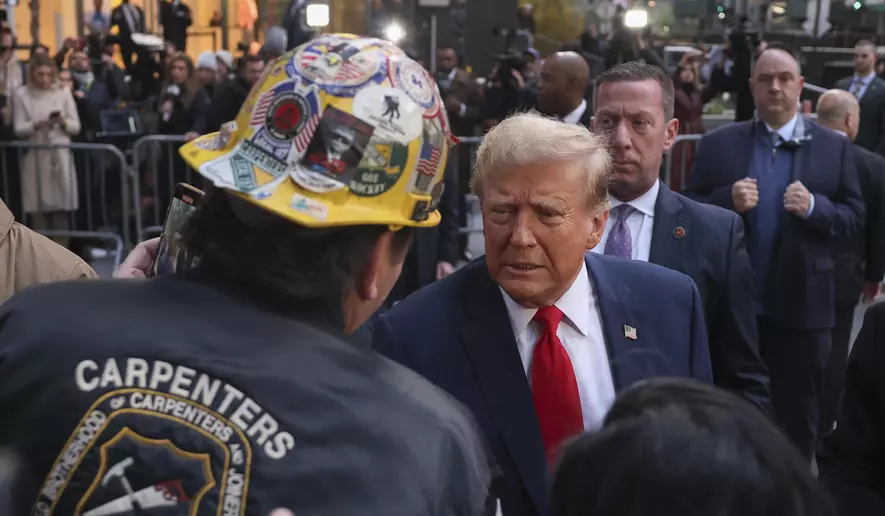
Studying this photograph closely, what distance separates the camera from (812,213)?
528 cm

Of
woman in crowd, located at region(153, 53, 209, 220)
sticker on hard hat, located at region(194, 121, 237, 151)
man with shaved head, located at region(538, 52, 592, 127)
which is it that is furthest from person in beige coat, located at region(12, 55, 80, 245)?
sticker on hard hat, located at region(194, 121, 237, 151)

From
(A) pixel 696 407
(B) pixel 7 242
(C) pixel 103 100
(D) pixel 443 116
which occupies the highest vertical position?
(D) pixel 443 116

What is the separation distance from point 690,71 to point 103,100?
279 inches

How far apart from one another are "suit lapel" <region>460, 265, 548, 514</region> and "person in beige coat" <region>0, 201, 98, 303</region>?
102 cm

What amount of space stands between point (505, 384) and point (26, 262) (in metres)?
1.30

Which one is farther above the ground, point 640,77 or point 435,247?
point 640,77

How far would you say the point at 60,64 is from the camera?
55.2 ft

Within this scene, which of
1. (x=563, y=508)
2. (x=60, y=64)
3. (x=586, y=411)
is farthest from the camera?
(x=60, y=64)

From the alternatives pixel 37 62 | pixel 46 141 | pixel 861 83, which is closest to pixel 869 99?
pixel 861 83

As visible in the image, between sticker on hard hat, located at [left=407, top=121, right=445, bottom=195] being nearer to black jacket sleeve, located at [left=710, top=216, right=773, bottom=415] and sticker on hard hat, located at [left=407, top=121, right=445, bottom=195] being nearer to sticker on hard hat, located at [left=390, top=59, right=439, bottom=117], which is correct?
sticker on hard hat, located at [left=390, top=59, right=439, bottom=117]

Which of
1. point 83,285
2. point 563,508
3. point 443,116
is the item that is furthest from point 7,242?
point 563,508

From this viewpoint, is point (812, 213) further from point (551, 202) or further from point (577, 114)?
point (551, 202)

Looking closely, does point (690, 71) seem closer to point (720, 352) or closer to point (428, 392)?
point (720, 352)

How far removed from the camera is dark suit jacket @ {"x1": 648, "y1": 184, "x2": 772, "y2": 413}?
3383mm
